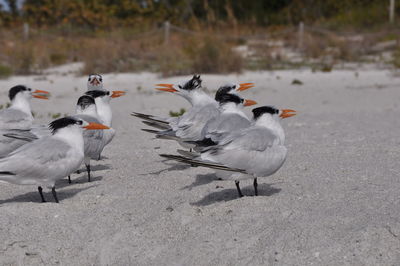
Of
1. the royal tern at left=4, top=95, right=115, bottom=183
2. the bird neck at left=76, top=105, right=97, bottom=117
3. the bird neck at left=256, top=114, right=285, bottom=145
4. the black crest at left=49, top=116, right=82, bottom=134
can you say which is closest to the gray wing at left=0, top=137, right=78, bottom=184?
the black crest at left=49, top=116, right=82, bottom=134

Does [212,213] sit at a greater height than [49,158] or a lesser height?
lesser

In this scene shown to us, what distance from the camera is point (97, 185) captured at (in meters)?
5.34

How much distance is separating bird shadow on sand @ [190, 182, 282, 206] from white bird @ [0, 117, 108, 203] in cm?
98

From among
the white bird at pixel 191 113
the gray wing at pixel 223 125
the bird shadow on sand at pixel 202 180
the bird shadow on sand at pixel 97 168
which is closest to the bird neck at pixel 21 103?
the bird shadow on sand at pixel 97 168

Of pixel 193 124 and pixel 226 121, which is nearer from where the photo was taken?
pixel 226 121

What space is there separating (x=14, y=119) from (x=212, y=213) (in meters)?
2.72

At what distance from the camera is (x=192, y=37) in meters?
16.2

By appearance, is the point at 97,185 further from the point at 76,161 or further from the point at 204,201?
the point at 204,201

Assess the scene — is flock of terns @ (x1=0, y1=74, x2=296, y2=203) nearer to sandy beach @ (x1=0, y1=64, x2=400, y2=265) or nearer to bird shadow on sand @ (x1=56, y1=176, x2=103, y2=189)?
bird shadow on sand @ (x1=56, y1=176, x2=103, y2=189)

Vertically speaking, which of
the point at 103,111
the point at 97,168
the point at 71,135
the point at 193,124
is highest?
the point at 71,135

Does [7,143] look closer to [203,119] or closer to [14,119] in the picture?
[14,119]

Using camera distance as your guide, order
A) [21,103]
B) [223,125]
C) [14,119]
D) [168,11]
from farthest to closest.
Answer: [168,11] → [21,103] → [14,119] → [223,125]

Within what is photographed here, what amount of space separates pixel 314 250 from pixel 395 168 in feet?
7.04

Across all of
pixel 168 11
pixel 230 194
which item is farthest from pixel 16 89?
pixel 168 11
